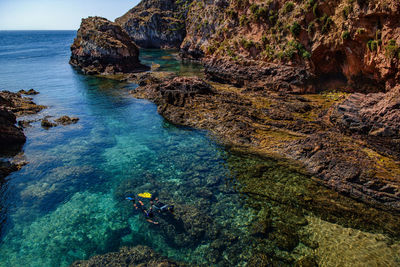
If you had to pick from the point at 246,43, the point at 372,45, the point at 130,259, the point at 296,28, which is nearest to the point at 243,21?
the point at 246,43

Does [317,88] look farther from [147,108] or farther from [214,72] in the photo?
[147,108]

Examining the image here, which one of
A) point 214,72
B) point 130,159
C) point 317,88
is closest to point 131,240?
point 130,159

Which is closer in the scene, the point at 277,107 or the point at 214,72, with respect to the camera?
the point at 277,107

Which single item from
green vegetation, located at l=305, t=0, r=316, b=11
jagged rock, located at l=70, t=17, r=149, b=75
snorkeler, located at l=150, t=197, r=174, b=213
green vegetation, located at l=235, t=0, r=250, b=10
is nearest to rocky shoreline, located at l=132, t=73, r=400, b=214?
snorkeler, located at l=150, t=197, r=174, b=213

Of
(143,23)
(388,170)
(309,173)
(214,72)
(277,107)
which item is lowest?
(309,173)

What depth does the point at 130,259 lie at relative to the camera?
14.4 m

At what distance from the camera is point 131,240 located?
15.9 metres

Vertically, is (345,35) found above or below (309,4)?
below

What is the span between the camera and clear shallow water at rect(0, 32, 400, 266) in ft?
49.2

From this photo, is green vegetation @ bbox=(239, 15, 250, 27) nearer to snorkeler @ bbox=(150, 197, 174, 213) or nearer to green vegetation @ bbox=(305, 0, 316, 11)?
green vegetation @ bbox=(305, 0, 316, 11)

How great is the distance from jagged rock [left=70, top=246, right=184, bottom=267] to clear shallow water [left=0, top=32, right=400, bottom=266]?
1.88 ft

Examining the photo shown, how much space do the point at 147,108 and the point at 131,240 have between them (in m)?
29.0

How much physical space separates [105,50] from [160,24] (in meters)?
62.8

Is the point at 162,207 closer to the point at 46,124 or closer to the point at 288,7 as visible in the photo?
the point at 46,124
